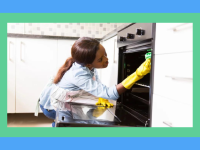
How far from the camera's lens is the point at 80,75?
3.17 feet

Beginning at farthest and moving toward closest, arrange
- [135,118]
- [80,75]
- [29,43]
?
[29,43] → [80,75] → [135,118]

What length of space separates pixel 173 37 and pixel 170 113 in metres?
0.22

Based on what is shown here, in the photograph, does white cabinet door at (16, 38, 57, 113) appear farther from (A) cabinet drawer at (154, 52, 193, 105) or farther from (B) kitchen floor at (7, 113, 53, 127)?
(A) cabinet drawer at (154, 52, 193, 105)

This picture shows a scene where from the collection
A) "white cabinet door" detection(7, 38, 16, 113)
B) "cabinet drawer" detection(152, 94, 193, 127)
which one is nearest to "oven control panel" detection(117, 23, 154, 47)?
"cabinet drawer" detection(152, 94, 193, 127)

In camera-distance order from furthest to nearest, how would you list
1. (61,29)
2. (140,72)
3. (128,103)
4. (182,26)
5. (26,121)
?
(61,29) → (26,121) → (128,103) → (140,72) → (182,26)

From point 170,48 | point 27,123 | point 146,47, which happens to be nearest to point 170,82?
point 170,48

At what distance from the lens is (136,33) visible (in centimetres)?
84

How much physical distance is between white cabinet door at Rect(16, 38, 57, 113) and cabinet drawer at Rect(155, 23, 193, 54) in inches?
54.6

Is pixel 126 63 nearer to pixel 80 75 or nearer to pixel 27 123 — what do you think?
pixel 80 75

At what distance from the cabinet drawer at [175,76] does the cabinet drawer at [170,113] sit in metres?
0.02

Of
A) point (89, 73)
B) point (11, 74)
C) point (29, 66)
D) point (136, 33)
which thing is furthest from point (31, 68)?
point (136, 33)

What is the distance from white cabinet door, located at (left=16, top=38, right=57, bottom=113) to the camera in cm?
188

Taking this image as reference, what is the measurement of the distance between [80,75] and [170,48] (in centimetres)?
46

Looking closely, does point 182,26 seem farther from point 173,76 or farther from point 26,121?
point 26,121
